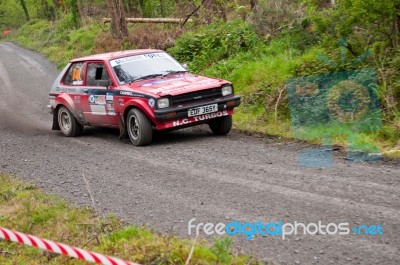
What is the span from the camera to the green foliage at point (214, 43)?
15945mm

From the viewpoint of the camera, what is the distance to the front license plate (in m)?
9.73

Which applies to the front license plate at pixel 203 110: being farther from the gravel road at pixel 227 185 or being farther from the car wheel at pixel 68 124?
the car wheel at pixel 68 124

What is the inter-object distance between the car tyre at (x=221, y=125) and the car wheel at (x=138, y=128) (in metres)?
1.28

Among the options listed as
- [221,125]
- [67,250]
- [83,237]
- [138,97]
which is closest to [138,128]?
[138,97]

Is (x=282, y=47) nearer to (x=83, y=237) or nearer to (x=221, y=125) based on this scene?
(x=221, y=125)

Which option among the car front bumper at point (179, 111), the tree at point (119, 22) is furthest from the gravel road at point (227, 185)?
the tree at point (119, 22)

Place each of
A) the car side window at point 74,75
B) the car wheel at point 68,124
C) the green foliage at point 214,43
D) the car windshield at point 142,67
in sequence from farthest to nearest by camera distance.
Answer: the green foliage at point 214,43 < the car wheel at point 68,124 < the car side window at point 74,75 < the car windshield at point 142,67

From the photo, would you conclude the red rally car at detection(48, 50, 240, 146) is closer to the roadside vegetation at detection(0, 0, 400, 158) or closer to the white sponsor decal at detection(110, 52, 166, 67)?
the white sponsor decal at detection(110, 52, 166, 67)

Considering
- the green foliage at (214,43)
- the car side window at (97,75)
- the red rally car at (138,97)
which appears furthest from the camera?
the green foliage at (214,43)

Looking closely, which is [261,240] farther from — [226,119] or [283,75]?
[283,75]

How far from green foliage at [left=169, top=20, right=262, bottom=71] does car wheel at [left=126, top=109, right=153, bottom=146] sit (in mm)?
6277

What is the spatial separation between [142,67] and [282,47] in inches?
196

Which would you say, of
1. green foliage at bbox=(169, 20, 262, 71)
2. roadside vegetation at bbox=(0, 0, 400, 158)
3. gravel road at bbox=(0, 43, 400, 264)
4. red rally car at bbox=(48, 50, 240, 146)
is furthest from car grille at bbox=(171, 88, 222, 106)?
green foliage at bbox=(169, 20, 262, 71)

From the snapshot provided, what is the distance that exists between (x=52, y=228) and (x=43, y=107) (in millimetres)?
11551
